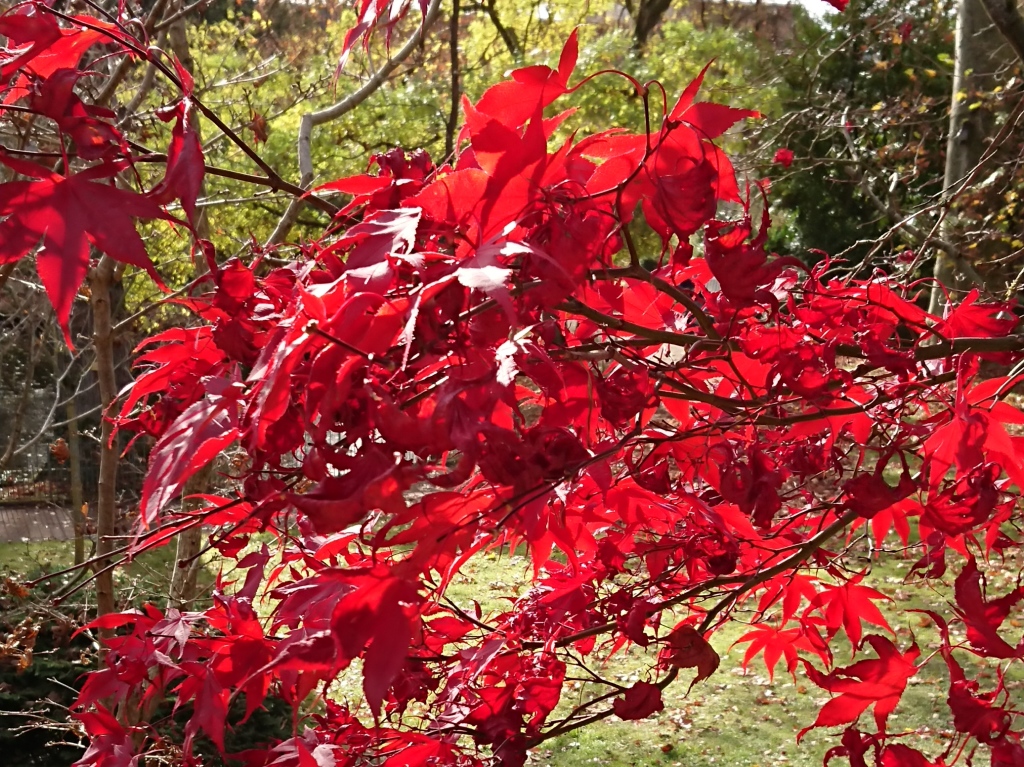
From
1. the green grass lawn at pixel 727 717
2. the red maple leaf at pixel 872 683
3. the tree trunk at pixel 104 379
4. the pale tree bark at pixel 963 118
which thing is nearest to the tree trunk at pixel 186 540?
the tree trunk at pixel 104 379

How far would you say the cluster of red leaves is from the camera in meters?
0.73

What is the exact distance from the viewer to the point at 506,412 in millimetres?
783

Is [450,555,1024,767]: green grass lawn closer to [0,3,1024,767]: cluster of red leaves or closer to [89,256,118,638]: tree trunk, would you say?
[89,256,118,638]: tree trunk

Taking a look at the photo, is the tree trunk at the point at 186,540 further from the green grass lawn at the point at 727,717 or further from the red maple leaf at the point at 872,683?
the red maple leaf at the point at 872,683

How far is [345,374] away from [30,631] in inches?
84.9

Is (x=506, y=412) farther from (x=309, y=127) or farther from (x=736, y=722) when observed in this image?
(x=736, y=722)

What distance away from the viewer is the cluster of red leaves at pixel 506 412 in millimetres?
735

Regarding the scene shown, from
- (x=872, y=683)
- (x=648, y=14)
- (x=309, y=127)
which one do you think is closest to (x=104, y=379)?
(x=309, y=127)

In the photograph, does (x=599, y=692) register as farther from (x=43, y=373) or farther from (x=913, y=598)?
(x=43, y=373)

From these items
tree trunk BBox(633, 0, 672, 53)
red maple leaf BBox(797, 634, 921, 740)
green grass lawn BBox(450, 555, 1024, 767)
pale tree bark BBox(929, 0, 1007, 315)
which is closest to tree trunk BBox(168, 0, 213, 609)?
green grass lawn BBox(450, 555, 1024, 767)

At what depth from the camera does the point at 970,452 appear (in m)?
1.20

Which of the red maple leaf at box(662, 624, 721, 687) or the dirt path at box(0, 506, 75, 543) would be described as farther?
the dirt path at box(0, 506, 75, 543)

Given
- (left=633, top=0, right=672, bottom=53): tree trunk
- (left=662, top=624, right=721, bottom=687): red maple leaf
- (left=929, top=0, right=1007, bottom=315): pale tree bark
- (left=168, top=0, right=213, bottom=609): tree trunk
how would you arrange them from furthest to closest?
(left=633, top=0, right=672, bottom=53): tree trunk → (left=929, top=0, right=1007, bottom=315): pale tree bark → (left=168, top=0, right=213, bottom=609): tree trunk → (left=662, top=624, right=721, bottom=687): red maple leaf

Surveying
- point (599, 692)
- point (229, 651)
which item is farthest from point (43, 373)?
point (229, 651)
